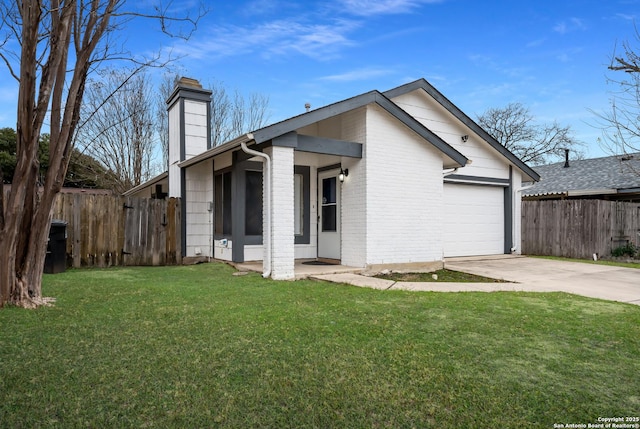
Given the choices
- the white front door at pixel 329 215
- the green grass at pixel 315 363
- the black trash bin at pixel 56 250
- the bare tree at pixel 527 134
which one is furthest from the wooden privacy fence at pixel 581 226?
the bare tree at pixel 527 134

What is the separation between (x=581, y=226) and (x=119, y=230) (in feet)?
42.4

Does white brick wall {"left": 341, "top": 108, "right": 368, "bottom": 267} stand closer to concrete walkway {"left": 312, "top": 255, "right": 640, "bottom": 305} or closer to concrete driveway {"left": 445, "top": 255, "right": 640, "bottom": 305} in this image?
concrete walkway {"left": 312, "top": 255, "right": 640, "bottom": 305}

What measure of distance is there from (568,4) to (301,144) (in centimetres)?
765

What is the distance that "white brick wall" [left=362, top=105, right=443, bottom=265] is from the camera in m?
8.27

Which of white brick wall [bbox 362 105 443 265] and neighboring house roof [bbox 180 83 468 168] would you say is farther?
white brick wall [bbox 362 105 443 265]

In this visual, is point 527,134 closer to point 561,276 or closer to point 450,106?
point 450,106

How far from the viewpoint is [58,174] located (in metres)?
5.09

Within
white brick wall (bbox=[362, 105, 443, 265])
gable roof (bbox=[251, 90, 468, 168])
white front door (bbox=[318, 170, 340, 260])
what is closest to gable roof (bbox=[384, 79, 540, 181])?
gable roof (bbox=[251, 90, 468, 168])

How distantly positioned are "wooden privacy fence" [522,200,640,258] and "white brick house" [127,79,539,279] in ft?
7.36

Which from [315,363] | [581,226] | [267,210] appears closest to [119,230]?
[267,210]

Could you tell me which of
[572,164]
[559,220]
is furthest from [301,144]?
[572,164]

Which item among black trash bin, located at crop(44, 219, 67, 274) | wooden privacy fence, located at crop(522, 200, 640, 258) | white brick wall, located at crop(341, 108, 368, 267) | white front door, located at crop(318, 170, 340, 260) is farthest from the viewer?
wooden privacy fence, located at crop(522, 200, 640, 258)

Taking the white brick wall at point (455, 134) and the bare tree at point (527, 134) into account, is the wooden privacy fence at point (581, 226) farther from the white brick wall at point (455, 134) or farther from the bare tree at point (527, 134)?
the bare tree at point (527, 134)

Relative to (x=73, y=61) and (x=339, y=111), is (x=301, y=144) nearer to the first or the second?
(x=339, y=111)
